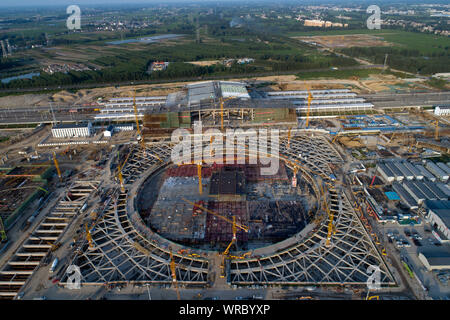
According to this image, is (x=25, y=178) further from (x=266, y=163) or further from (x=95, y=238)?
(x=266, y=163)

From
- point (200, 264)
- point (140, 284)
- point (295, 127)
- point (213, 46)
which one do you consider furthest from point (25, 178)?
point (213, 46)

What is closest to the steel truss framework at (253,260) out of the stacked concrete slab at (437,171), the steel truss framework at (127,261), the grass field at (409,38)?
the steel truss framework at (127,261)

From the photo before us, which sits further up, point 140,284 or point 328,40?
point 328,40

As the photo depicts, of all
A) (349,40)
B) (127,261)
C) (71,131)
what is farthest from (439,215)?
(349,40)

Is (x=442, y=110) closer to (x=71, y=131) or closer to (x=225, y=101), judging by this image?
(x=225, y=101)

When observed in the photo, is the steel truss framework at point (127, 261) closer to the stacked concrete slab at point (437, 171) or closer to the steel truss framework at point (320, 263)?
the steel truss framework at point (320, 263)

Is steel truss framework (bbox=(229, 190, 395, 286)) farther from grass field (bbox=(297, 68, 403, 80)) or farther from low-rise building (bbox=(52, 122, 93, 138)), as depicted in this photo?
grass field (bbox=(297, 68, 403, 80))

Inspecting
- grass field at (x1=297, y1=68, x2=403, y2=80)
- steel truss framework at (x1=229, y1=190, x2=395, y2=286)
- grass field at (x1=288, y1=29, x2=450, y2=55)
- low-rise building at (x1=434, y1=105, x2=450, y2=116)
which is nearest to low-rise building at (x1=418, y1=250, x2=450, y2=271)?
steel truss framework at (x1=229, y1=190, x2=395, y2=286)
